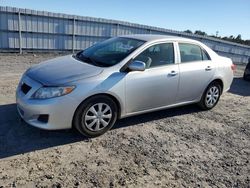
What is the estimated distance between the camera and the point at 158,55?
5.49 meters

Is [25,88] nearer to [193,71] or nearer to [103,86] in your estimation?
[103,86]

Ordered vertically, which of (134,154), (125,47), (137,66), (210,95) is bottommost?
(134,154)

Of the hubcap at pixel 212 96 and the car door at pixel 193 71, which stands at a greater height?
the car door at pixel 193 71

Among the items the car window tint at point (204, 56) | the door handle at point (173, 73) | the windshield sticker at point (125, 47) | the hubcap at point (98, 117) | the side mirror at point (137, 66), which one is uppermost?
the windshield sticker at point (125, 47)

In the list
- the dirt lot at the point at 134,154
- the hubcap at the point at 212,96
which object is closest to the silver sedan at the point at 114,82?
the hubcap at the point at 212,96

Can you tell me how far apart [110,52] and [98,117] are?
4.45 ft

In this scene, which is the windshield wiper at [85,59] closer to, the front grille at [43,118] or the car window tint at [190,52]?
the front grille at [43,118]

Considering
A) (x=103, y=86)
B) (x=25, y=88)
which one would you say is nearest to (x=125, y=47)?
(x=103, y=86)

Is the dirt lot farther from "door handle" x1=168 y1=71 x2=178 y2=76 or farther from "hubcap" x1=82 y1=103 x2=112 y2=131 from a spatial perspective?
"door handle" x1=168 y1=71 x2=178 y2=76

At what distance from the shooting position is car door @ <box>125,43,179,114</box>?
16.5 ft

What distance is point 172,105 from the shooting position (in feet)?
19.2

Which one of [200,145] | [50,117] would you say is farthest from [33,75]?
[200,145]

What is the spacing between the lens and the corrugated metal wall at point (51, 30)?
43.1 ft

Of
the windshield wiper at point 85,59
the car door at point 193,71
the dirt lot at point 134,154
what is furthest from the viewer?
the car door at point 193,71
